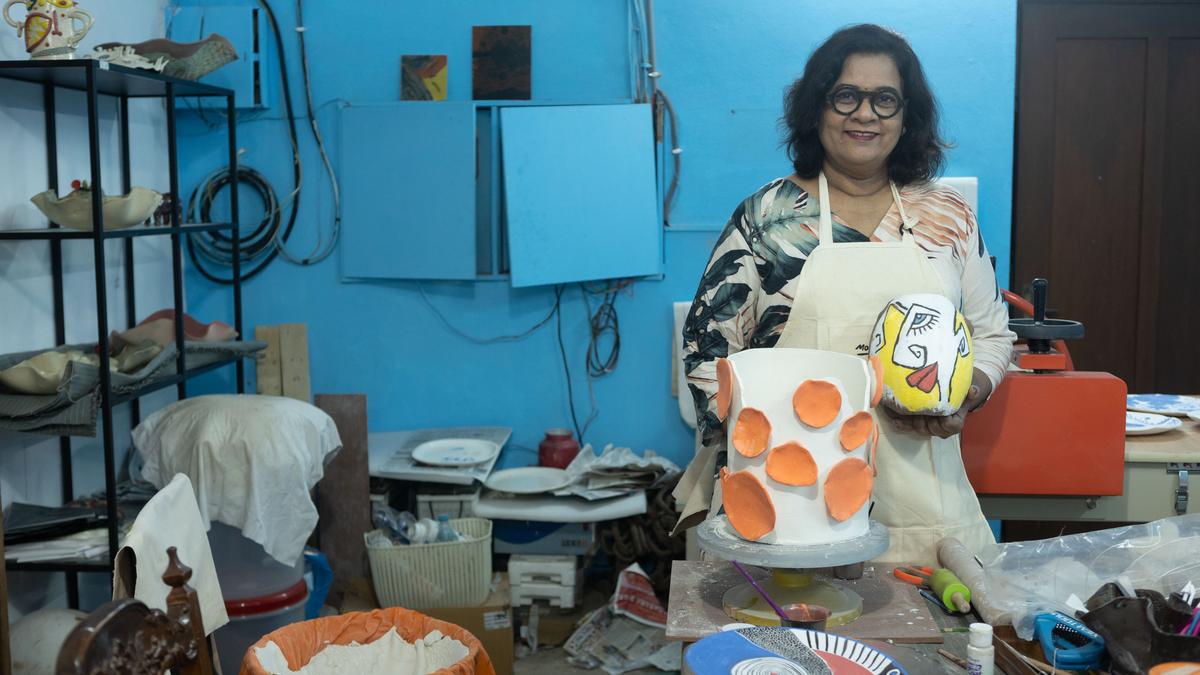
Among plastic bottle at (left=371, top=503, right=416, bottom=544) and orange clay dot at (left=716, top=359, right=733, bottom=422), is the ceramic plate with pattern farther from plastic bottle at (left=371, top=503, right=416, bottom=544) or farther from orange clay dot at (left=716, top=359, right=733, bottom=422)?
plastic bottle at (left=371, top=503, right=416, bottom=544)

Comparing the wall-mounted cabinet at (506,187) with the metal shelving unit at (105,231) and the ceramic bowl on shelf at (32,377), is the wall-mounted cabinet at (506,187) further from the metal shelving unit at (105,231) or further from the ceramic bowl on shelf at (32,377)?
the ceramic bowl on shelf at (32,377)

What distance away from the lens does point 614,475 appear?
375cm

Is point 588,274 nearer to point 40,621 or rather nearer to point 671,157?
point 671,157

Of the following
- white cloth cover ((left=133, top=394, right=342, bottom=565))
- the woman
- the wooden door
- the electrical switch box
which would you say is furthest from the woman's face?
the electrical switch box

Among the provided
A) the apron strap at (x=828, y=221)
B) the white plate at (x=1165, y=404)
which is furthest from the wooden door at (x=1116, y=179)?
the apron strap at (x=828, y=221)

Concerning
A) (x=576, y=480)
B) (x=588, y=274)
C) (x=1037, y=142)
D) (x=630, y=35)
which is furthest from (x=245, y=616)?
(x=1037, y=142)

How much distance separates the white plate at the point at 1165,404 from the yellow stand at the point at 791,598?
1.79 m

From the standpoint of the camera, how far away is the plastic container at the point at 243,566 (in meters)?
3.17

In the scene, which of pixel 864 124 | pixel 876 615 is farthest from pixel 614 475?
pixel 876 615

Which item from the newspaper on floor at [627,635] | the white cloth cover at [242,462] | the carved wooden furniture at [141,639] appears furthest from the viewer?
the newspaper on floor at [627,635]

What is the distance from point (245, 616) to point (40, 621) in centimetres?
55

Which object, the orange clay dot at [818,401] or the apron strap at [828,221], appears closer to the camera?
the orange clay dot at [818,401]

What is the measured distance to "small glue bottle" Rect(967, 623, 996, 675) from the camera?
1.45m

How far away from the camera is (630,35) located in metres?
3.93
